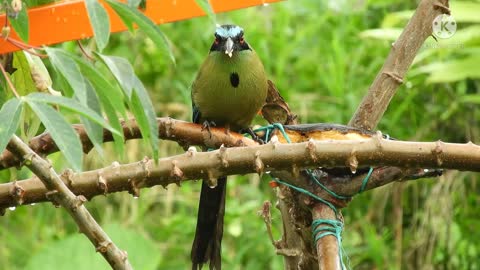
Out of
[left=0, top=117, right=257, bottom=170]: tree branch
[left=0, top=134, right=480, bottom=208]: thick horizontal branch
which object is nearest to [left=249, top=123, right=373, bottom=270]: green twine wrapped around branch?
[left=0, top=117, right=257, bottom=170]: tree branch

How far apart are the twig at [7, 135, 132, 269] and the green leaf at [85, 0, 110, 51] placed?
23 cm

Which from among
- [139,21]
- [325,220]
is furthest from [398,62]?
[139,21]

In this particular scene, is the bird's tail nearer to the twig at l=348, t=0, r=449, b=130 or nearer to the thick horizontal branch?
the twig at l=348, t=0, r=449, b=130

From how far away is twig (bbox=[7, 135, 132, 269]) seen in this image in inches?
52.1

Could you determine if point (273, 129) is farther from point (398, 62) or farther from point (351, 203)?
point (351, 203)

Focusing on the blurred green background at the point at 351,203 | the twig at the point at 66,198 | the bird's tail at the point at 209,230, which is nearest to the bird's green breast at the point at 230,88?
the bird's tail at the point at 209,230

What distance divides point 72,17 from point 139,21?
1.30 ft

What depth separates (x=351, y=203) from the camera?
3947 millimetres

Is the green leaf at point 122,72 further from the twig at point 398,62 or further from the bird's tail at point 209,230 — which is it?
the bird's tail at point 209,230

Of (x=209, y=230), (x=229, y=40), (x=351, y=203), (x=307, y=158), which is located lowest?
(x=307, y=158)

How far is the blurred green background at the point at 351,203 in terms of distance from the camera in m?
3.79

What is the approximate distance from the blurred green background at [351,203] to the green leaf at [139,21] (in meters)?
2.25

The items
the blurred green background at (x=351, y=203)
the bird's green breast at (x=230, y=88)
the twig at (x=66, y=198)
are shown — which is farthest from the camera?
the blurred green background at (x=351, y=203)

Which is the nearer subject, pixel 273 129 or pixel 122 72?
pixel 122 72
